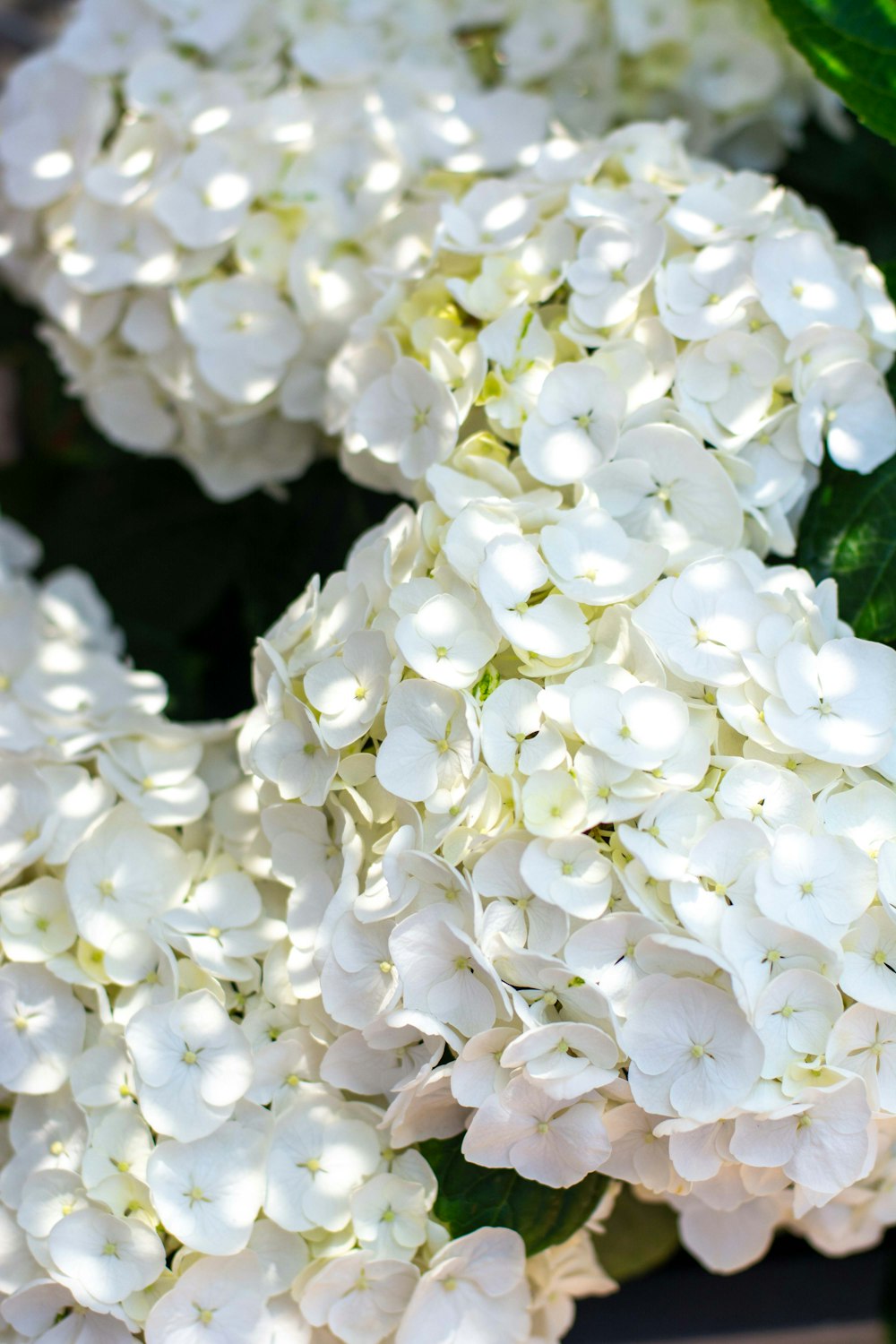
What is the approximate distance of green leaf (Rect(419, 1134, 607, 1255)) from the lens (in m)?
0.60

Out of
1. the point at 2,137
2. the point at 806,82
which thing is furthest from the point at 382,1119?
the point at 806,82

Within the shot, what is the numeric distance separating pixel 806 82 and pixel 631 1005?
2.63 ft

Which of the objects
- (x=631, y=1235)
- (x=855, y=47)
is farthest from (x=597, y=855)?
(x=855, y=47)

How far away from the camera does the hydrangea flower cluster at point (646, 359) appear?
65 cm

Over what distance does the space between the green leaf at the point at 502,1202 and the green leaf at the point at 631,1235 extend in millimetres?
192

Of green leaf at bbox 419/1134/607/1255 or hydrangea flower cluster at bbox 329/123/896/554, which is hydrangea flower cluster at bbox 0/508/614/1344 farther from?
hydrangea flower cluster at bbox 329/123/896/554

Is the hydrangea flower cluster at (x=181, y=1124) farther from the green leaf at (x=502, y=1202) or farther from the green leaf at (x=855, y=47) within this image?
the green leaf at (x=855, y=47)

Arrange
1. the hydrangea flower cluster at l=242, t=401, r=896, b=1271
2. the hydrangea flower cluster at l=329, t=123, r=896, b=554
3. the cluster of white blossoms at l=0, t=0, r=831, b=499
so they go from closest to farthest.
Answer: the hydrangea flower cluster at l=242, t=401, r=896, b=1271, the hydrangea flower cluster at l=329, t=123, r=896, b=554, the cluster of white blossoms at l=0, t=0, r=831, b=499

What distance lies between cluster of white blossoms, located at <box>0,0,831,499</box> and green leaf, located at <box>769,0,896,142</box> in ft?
0.63

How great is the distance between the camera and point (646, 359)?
67 centimetres

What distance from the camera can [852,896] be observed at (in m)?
0.53

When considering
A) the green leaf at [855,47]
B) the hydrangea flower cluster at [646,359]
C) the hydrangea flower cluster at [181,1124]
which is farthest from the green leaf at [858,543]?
the hydrangea flower cluster at [181,1124]

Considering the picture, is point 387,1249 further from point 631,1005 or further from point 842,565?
point 842,565

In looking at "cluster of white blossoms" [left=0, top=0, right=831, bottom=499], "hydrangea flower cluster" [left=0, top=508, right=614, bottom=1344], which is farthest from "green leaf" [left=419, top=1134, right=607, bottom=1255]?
"cluster of white blossoms" [left=0, top=0, right=831, bottom=499]
